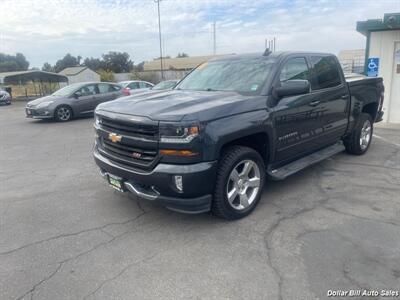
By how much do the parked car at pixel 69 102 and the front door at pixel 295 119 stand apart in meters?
10.9

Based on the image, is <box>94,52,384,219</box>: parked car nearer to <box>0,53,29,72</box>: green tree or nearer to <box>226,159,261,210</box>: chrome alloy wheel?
<box>226,159,261,210</box>: chrome alloy wheel

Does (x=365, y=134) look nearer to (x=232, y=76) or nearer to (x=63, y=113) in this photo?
(x=232, y=76)

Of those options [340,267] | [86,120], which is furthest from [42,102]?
[340,267]

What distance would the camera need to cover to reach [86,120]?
14008 millimetres

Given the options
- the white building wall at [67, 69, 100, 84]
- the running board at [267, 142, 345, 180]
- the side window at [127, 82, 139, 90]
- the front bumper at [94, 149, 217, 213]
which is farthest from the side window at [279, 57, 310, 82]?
the white building wall at [67, 69, 100, 84]

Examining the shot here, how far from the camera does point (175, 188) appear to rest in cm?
349

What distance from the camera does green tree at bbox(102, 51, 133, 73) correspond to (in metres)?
87.0

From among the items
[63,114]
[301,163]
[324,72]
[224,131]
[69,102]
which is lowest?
[63,114]

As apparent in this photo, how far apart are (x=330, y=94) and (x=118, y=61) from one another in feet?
290

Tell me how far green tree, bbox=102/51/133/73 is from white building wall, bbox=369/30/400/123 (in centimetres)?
8161

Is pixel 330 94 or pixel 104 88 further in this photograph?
pixel 104 88

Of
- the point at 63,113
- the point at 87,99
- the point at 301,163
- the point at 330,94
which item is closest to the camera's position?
the point at 301,163

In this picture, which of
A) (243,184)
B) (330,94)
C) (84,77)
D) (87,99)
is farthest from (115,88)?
(84,77)

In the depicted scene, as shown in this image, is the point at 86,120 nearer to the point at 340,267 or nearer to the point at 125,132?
the point at 125,132
